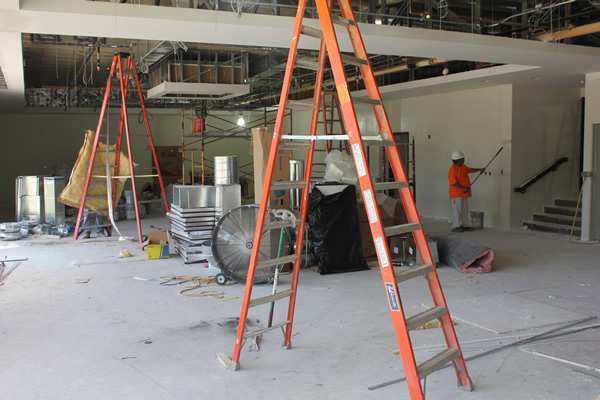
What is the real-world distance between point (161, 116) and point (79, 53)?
600 cm

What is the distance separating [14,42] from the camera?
5.40 metres

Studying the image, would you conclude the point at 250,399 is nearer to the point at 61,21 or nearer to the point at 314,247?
the point at 314,247

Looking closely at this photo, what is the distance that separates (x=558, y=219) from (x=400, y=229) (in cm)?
753

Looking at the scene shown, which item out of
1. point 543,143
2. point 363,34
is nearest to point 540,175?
point 543,143

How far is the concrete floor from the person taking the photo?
117 inches

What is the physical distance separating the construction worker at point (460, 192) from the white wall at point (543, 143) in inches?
33.0

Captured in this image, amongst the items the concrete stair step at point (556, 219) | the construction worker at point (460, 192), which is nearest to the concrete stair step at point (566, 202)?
the concrete stair step at point (556, 219)

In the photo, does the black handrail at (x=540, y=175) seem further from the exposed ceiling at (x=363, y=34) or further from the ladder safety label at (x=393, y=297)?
the ladder safety label at (x=393, y=297)

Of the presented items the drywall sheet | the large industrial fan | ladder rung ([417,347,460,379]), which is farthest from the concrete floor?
ladder rung ([417,347,460,379])

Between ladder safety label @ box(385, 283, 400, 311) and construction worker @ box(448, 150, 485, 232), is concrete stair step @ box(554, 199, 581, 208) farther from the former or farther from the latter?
ladder safety label @ box(385, 283, 400, 311)

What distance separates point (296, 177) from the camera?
22.2 ft

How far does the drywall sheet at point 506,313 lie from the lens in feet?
13.3

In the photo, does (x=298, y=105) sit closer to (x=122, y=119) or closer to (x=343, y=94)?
(x=343, y=94)

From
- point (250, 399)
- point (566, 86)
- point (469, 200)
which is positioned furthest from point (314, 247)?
point (566, 86)
